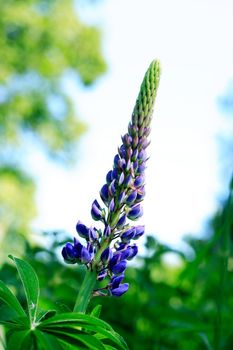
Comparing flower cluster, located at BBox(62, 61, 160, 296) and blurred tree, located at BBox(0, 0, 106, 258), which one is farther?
blurred tree, located at BBox(0, 0, 106, 258)

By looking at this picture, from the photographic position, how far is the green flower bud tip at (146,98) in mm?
1681

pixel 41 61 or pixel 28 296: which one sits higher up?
pixel 41 61

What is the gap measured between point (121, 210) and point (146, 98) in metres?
0.37

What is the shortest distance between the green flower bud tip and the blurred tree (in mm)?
18552

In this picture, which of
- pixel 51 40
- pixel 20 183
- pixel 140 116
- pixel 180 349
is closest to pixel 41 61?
pixel 51 40

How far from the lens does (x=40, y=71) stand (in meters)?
23.3

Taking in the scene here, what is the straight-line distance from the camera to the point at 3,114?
2255 centimetres

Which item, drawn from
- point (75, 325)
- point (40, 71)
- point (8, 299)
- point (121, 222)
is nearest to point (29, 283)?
point (8, 299)

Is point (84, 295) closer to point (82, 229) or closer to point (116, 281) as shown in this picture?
point (116, 281)

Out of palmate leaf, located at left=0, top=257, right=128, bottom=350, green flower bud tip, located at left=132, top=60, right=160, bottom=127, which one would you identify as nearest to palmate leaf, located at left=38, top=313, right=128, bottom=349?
palmate leaf, located at left=0, top=257, right=128, bottom=350

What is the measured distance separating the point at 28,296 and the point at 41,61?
889 inches

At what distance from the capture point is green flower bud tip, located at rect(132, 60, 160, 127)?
5.51 feet

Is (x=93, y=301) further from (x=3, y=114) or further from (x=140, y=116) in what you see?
(x=3, y=114)

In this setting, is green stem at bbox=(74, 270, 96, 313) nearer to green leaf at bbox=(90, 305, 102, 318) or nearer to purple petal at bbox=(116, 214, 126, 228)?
green leaf at bbox=(90, 305, 102, 318)
